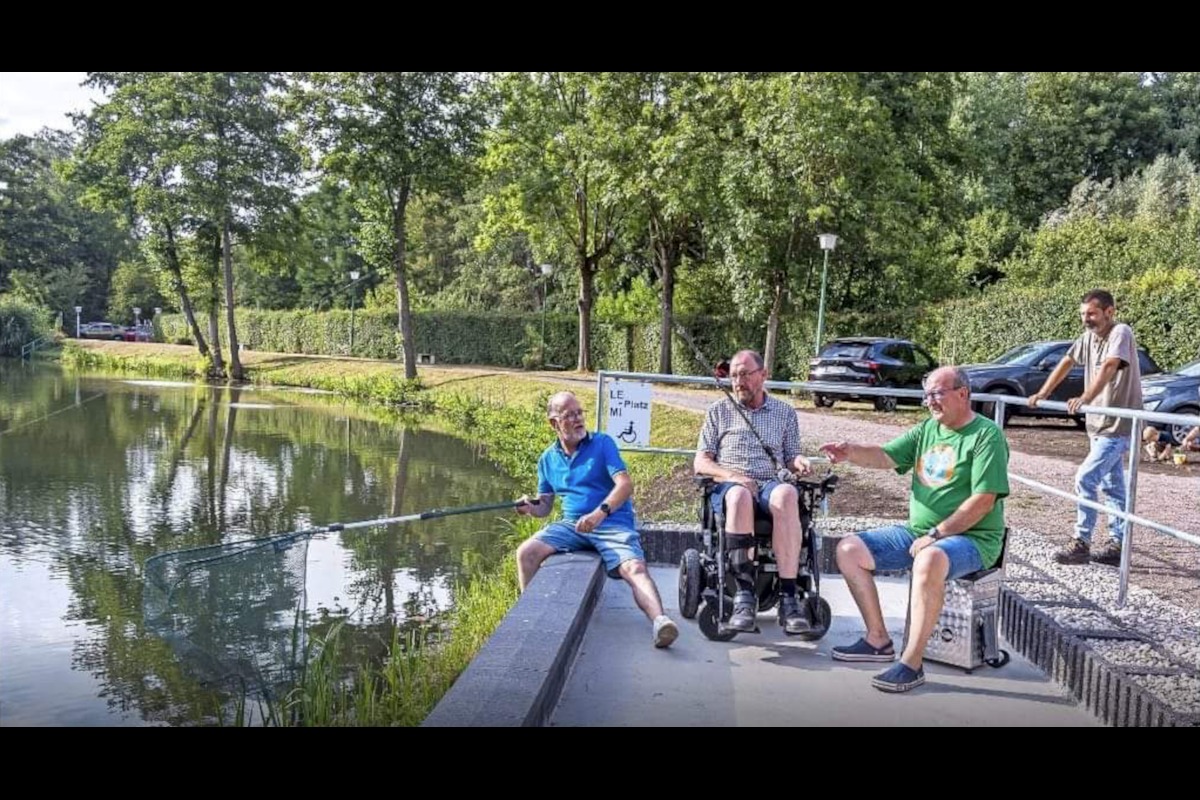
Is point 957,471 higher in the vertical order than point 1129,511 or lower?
higher

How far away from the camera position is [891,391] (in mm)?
7113

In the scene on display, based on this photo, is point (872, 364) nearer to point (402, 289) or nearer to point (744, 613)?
point (744, 613)

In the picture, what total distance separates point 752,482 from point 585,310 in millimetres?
25376

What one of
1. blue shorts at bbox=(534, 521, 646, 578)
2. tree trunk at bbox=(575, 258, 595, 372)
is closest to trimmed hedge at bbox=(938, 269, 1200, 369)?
tree trunk at bbox=(575, 258, 595, 372)

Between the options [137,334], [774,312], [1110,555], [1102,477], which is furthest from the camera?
[137,334]

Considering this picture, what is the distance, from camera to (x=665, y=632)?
177 inches

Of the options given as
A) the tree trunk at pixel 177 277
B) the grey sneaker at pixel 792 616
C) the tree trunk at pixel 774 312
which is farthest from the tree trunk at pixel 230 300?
the grey sneaker at pixel 792 616

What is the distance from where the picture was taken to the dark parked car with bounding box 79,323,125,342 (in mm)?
58062

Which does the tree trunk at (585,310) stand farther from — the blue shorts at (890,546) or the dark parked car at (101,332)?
the dark parked car at (101,332)

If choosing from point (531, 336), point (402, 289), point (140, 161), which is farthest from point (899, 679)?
point (140, 161)

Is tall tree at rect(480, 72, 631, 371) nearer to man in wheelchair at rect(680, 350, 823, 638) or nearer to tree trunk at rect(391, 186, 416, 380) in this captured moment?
tree trunk at rect(391, 186, 416, 380)
